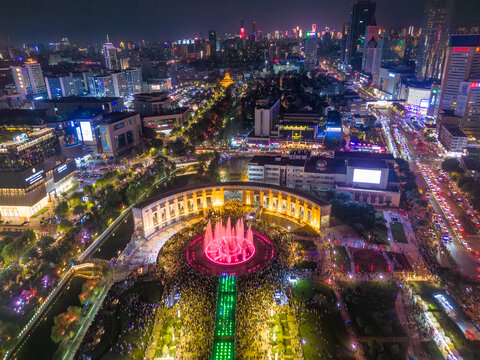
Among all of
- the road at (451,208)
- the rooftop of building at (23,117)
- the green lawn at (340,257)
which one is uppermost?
the rooftop of building at (23,117)

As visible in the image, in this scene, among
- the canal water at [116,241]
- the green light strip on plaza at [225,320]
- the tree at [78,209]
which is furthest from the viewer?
the tree at [78,209]

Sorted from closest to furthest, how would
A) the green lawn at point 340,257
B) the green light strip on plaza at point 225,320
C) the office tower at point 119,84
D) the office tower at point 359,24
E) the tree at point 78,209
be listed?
the green light strip on plaza at point 225,320 < the green lawn at point 340,257 < the tree at point 78,209 < the office tower at point 119,84 < the office tower at point 359,24

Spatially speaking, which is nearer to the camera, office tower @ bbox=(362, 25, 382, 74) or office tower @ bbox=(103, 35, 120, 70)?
office tower @ bbox=(103, 35, 120, 70)

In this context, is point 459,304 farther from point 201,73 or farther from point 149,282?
point 201,73

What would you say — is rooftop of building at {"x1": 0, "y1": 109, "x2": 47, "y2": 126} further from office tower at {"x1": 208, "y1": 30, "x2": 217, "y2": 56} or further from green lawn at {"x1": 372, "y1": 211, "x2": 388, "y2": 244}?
office tower at {"x1": 208, "y1": 30, "x2": 217, "y2": 56}

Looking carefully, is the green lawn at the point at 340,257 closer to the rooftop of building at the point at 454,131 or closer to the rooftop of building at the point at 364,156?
the rooftop of building at the point at 364,156

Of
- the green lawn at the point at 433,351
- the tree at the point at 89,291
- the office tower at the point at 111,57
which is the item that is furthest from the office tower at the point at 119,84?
the green lawn at the point at 433,351

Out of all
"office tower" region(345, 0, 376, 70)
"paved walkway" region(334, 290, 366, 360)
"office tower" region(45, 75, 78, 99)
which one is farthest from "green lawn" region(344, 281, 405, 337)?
"office tower" region(345, 0, 376, 70)
